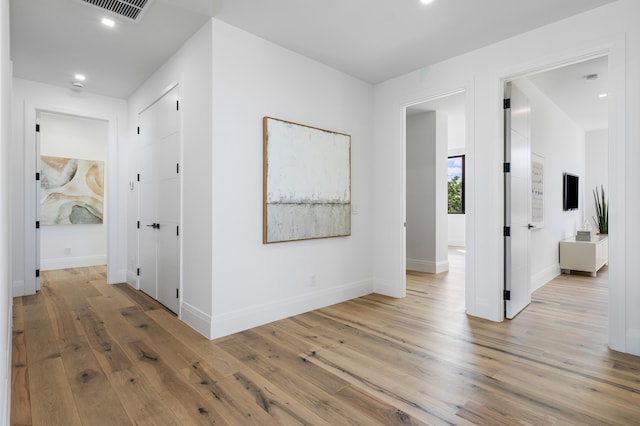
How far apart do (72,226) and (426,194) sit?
21.0 feet

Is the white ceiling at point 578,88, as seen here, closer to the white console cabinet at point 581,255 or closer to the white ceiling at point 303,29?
A: the white ceiling at point 303,29

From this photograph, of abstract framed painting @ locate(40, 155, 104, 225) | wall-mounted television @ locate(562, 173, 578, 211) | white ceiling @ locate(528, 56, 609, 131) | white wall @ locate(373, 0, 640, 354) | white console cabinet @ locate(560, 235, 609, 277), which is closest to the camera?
white wall @ locate(373, 0, 640, 354)

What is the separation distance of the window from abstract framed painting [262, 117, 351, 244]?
6.44 metres

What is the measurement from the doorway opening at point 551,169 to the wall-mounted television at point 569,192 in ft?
0.13

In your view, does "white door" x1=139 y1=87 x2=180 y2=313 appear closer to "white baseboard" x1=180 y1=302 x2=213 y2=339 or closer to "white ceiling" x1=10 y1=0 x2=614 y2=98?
"white baseboard" x1=180 y1=302 x2=213 y2=339

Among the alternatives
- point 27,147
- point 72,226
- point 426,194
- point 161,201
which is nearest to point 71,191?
point 72,226

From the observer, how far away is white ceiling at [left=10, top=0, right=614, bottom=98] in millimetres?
2727

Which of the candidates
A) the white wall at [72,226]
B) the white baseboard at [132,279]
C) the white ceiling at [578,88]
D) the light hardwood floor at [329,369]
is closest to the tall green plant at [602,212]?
the white ceiling at [578,88]

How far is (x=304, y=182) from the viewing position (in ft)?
11.7

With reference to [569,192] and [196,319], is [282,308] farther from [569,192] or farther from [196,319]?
[569,192]

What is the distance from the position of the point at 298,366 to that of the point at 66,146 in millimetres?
6231

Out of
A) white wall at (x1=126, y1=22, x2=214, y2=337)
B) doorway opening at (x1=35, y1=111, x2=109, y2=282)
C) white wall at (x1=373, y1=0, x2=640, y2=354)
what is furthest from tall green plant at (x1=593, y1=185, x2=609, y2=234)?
doorway opening at (x1=35, y1=111, x2=109, y2=282)

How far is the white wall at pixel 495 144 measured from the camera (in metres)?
2.59

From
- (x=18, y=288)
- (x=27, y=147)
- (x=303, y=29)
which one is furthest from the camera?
(x=27, y=147)
